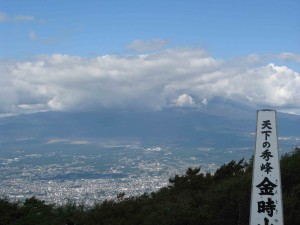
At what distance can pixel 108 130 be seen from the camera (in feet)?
650

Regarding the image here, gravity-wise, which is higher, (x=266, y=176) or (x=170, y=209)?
(x=266, y=176)

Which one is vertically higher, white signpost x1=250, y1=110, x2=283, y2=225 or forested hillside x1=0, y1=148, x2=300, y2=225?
white signpost x1=250, y1=110, x2=283, y2=225

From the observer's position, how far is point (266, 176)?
723cm

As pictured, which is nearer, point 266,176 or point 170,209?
point 266,176

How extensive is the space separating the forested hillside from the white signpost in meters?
3.21

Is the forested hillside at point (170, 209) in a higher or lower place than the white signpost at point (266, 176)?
lower

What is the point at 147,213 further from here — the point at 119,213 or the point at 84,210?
the point at 84,210

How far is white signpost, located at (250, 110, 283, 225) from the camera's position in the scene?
23.2 feet

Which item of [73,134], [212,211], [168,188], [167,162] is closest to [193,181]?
[168,188]

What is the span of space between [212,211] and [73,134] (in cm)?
17720

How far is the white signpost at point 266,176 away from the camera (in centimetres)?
706

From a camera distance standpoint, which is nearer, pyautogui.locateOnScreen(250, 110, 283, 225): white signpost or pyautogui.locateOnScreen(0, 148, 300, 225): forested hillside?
pyautogui.locateOnScreen(250, 110, 283, 225): white signpost

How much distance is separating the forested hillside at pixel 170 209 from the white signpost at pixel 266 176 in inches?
126

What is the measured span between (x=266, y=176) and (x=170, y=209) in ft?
15.8
